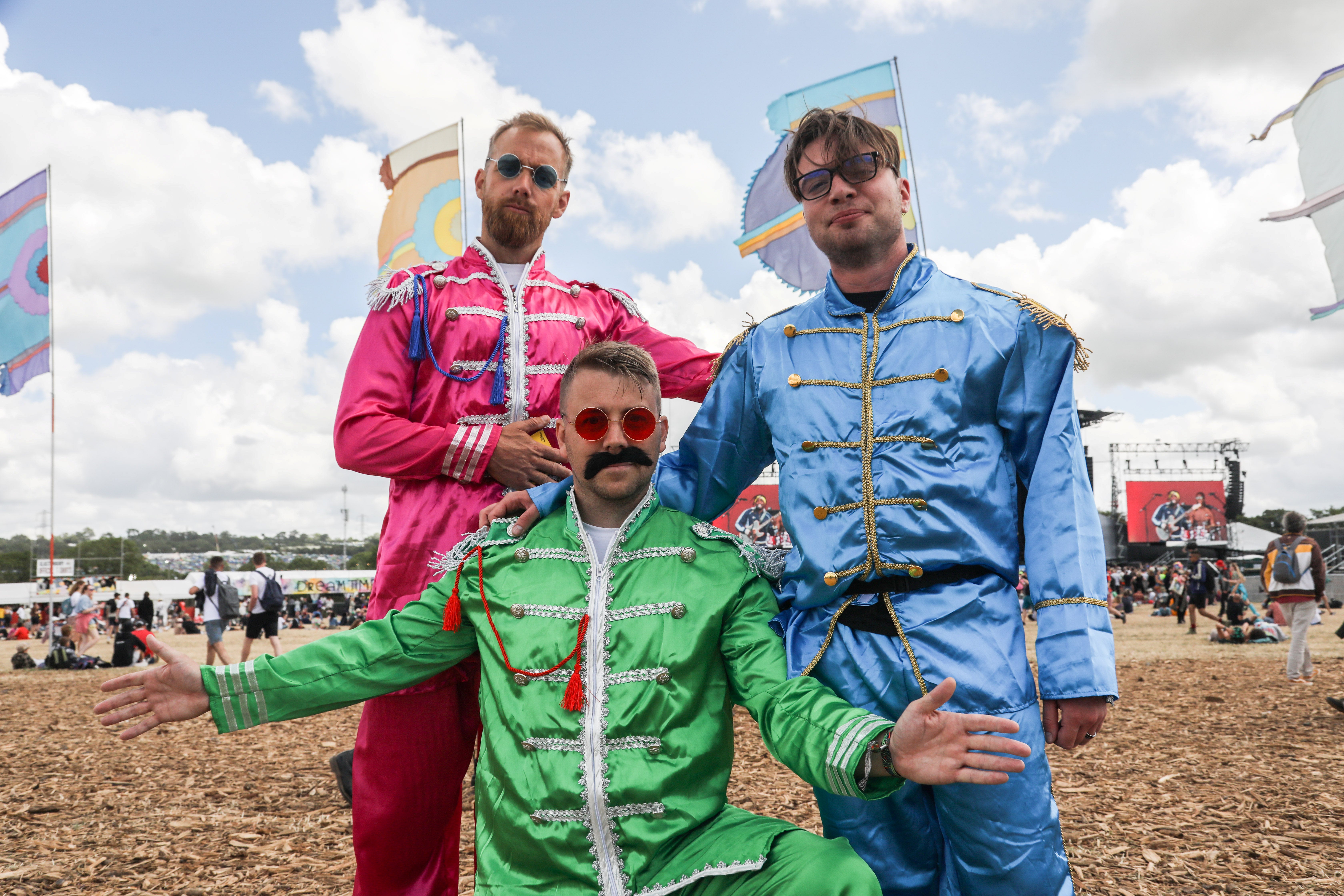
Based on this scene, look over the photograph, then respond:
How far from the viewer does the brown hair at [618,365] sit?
2.34 metres

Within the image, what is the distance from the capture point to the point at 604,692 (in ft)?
7.08

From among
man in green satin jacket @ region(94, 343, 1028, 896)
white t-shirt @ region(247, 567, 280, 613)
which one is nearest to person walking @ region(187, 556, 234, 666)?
white t-shirt @ region(247, 567, 280, 613)

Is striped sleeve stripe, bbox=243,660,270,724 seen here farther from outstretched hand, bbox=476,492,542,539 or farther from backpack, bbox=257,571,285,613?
backpack, bbox=257,571,285,613

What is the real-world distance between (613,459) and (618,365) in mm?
251

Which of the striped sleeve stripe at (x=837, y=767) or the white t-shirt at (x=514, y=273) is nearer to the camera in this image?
the striped sleeve stripe at (x=837, y=767)

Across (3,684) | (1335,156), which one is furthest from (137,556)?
(1335,156)

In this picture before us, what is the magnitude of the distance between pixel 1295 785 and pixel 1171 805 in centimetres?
115

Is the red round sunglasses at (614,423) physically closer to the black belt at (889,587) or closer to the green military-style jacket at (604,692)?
the green military-style jacket at (604,692)

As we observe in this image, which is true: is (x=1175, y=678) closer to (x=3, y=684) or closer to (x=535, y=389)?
(x=535, y=389)

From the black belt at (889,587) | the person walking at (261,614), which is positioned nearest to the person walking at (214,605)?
the person walking at (261,614)

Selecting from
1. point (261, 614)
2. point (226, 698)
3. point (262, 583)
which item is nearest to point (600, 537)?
point (226, 698)

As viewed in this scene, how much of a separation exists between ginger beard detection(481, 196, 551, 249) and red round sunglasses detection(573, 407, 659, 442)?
91cm

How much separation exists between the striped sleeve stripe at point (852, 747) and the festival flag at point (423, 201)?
659 cm

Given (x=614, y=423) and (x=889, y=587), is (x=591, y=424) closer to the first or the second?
(x=614, y=423)
